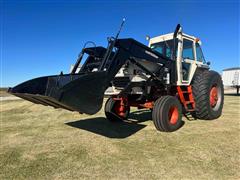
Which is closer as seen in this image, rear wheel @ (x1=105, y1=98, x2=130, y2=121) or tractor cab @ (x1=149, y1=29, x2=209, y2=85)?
tractor cab @ (x1=149, y1=29, x2=209, y2=85)

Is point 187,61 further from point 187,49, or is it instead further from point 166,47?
point 166,47

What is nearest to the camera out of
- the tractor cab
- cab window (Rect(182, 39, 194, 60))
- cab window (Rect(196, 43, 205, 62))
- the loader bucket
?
the loader bucket

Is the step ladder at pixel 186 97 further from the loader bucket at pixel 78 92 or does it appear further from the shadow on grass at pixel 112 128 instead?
the loader bucket at pixel 78 92

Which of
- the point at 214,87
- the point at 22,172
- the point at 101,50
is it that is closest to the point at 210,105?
the point at 214,87

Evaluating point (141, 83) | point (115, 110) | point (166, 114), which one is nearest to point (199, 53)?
point (141, 83)

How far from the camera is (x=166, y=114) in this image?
570 centimetres

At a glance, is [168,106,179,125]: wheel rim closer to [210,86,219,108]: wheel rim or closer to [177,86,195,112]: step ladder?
[177,86,195,112]: step ladder

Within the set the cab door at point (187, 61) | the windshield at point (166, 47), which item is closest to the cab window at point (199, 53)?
the cab door at point (187, 61)

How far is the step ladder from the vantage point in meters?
6.80

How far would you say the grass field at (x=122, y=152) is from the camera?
3500mm

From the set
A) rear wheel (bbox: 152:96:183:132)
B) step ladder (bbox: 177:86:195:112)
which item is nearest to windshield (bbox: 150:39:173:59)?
step ladder (bbox: 177:86:195:112)

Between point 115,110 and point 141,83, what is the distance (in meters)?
2.01

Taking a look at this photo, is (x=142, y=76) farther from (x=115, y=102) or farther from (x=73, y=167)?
(x=73, y=167)

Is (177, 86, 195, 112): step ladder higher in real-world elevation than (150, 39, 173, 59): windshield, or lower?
lower
